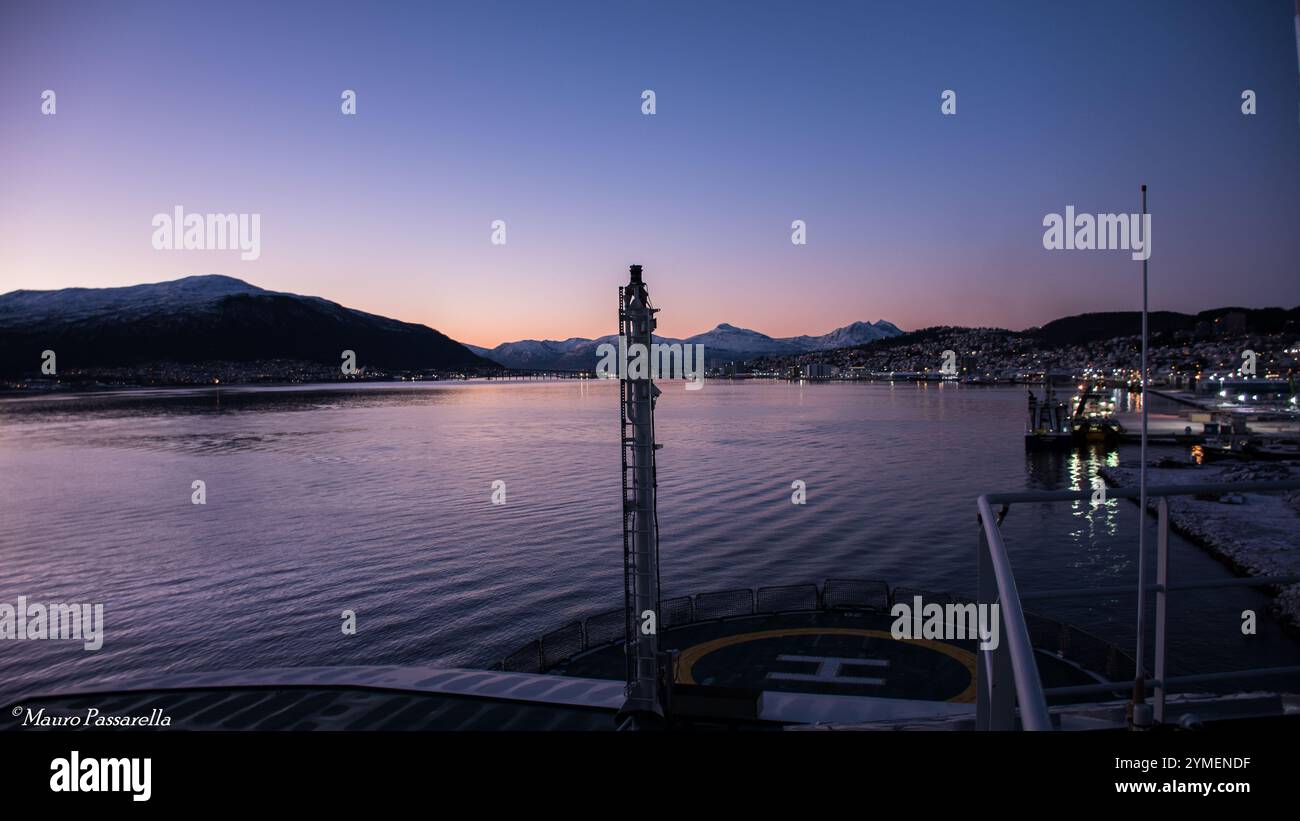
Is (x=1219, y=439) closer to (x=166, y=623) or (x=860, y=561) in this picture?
(x=860, y=561)

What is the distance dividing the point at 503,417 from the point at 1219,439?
136593 millimetres

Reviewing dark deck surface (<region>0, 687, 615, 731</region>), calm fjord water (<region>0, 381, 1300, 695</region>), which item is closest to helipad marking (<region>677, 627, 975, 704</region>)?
dark deck surface (<region>0, 687, 615, 731</region>)

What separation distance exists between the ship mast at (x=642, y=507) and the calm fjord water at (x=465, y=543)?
48.3 feet

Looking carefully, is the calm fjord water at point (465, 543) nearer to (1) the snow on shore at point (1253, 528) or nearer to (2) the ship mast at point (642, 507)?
(1) the snow on shore at point (1253, 528)

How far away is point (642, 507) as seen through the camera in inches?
583

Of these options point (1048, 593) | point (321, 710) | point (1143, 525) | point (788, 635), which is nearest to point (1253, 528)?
point (788, 635)

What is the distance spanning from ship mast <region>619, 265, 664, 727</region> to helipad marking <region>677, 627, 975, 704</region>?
6086mm

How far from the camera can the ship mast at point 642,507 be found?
14.5 m

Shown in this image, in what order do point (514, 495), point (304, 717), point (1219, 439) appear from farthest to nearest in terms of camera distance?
point (1219, 439) → point (514, 495) → point (304, 717)

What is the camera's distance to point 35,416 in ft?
600

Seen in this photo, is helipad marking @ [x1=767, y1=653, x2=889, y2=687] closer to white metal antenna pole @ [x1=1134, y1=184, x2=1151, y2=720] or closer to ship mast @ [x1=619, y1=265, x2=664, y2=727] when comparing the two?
ship mast @ [x1=619, y1=265, x2=664, y2=727]

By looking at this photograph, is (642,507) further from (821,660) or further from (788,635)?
(788,635)

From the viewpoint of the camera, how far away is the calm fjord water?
30.5 meters
